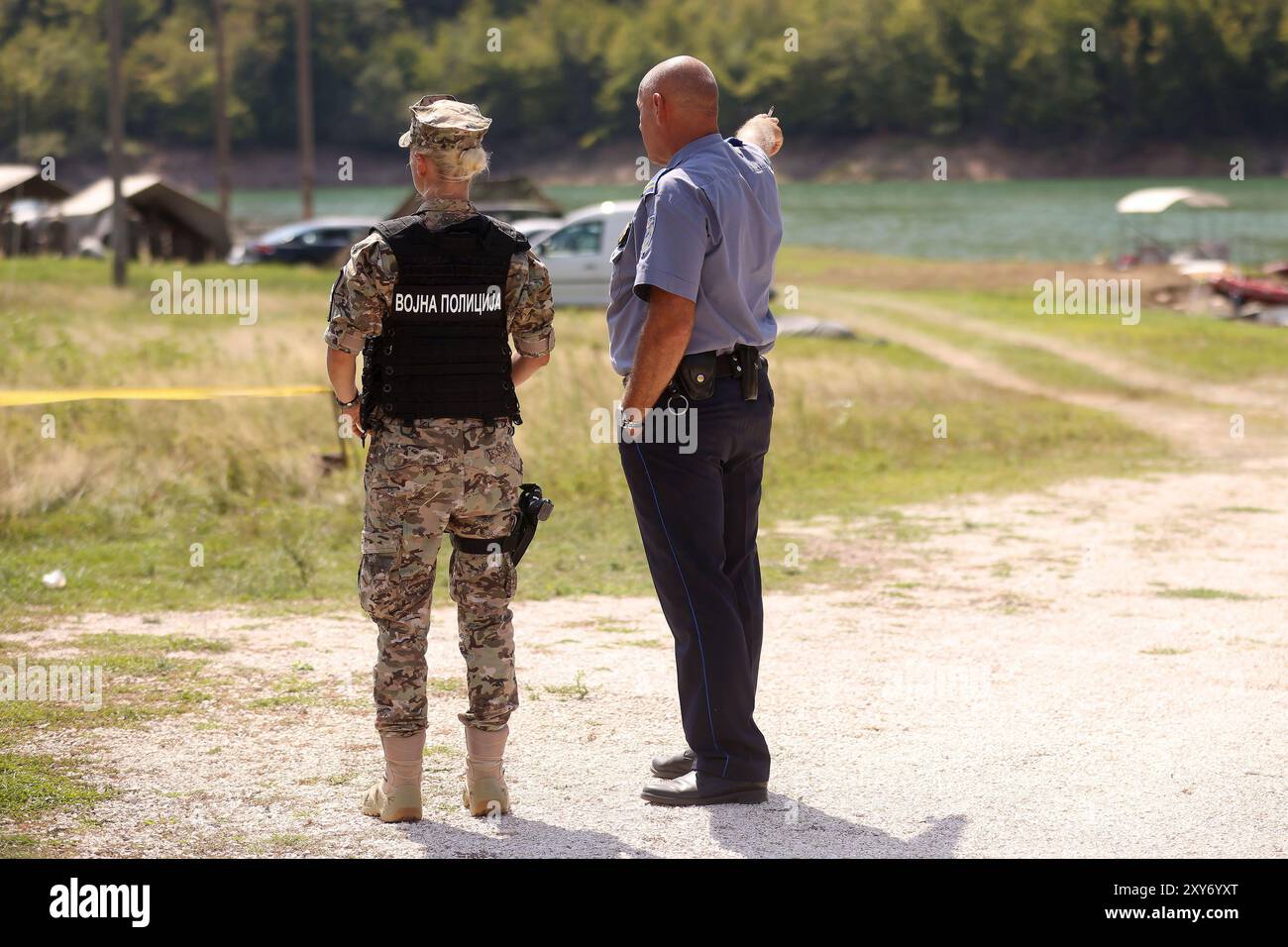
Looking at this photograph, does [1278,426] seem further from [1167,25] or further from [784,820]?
[1167,25]

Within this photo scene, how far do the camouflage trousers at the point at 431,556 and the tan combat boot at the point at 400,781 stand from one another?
0.04 m

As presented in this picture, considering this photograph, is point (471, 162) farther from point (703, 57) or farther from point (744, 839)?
point (703, 57)

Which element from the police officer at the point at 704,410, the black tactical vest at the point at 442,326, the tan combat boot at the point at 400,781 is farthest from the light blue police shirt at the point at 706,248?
the tan combat boot at the point at 400,781

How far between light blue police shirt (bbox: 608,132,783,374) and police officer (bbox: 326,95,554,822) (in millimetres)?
279

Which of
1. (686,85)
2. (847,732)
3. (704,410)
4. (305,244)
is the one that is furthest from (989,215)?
(704,410)

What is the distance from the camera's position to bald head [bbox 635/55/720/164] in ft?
14.6

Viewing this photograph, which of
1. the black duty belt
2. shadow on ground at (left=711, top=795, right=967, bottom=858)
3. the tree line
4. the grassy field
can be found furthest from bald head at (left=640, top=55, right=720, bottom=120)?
the tree line

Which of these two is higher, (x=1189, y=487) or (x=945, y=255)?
(x=945, y=255)

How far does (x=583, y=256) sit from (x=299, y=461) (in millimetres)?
13950

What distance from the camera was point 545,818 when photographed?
438 cm

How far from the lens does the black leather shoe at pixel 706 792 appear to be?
451cm

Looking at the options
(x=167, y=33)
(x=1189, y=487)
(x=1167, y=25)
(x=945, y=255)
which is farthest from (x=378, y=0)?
(x=1189, y=487)

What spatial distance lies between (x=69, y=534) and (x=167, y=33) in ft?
497

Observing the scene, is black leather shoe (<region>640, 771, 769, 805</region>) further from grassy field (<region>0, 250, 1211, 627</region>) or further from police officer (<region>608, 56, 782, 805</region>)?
grassy field (<region>0, 250, 1211, 627</region>)
